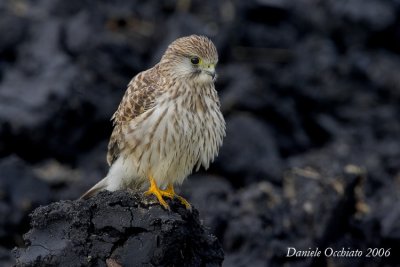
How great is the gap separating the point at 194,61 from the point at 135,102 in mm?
508

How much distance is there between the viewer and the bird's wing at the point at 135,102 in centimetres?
644

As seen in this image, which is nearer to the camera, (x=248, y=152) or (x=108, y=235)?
(x=108, y=235)

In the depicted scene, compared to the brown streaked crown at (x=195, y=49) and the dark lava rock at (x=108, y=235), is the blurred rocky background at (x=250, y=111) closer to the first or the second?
the brown streaked crown at (x=195, y=49)

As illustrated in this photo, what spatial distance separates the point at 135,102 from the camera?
649 cm

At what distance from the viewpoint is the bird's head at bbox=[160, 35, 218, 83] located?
6.45 meters

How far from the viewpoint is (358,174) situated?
7980mm

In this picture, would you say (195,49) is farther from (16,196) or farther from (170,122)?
(16,196)

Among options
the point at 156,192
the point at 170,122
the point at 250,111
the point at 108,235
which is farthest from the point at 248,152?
the point at 108,235

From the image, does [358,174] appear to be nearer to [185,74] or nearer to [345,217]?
[345,217]

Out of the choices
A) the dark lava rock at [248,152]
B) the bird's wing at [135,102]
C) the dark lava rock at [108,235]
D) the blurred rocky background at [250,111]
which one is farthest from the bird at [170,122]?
the dark lava rock at [248,152]

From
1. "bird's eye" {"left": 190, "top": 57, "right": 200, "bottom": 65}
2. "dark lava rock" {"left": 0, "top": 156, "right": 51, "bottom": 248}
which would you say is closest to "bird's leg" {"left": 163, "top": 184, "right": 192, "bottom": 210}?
"bird's eye" {"left": 190, "top": 57, "right": 200, "bottom": 65}

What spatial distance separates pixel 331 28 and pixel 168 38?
94.0 inches

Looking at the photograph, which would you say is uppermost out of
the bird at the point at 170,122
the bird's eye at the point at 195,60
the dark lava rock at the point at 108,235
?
the bird's eye at the point at 195,60

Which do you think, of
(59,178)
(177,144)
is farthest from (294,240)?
(59,178)
